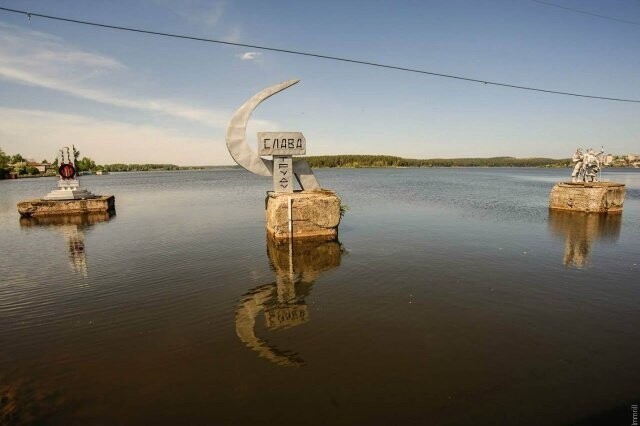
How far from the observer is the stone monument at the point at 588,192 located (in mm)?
21766

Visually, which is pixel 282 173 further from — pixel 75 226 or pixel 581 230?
pixel 581 230

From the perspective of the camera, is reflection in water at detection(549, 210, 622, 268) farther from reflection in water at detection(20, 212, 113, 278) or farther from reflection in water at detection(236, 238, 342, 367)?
reflection in water at detection(20, 212, 113, 278)

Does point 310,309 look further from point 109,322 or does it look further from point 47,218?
point 47,218

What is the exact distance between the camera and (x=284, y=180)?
16.6 meters

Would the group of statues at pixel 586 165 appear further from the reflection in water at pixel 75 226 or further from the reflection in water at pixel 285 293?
the reflection in water at pixel 75 226

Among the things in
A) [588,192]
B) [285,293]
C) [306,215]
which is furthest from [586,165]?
[285,293]

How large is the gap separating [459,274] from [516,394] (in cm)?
572

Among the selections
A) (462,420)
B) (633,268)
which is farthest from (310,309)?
(633,268)

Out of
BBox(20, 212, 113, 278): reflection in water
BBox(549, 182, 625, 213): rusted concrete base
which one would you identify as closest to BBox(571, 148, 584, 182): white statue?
BBox(549, 182, 625, 213): rusted concrete base

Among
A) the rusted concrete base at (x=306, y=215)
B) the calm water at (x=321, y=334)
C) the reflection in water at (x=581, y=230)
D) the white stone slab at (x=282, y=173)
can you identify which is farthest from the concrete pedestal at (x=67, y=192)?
the reflection in water at (x=581, y=230)

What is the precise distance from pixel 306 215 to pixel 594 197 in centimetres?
1981

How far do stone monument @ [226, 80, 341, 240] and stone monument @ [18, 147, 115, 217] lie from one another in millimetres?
15280

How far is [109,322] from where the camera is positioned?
24.9 feet

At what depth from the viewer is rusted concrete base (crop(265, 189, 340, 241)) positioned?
49.1 feet
